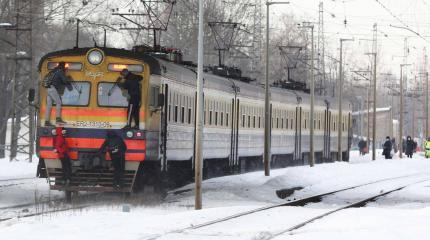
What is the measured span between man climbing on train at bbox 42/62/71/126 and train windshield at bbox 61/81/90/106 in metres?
0.14

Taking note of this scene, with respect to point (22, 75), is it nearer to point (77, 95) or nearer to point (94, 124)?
point (77, 95)

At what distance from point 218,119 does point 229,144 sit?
2.04 metres

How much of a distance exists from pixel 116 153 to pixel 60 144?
4.18 ft

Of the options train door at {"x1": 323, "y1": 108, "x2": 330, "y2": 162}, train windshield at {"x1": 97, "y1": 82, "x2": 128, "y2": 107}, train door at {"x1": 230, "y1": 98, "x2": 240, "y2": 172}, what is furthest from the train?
train door at {"x1": 323, "y1": 108, "x2": 330, "y2": 162}

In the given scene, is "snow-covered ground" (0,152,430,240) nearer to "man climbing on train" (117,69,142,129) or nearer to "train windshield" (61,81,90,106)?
"man climbing on train" (117,69,142,129)

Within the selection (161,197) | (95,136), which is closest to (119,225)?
(95,136)

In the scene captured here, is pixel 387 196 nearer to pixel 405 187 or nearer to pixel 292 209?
pixel 405 187

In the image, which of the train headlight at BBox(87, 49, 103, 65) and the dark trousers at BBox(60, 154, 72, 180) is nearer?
the dark trousers at BBox(60, 154, 72, 180)

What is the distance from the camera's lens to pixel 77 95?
2250cm

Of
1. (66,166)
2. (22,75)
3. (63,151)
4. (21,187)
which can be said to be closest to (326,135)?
(22,75)

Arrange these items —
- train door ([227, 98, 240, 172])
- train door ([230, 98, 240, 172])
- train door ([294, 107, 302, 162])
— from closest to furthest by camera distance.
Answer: train door ([227, 98, 240, 172]), train door ([230, 98, 240, 172]), train door ([294, 107, 302, 162])

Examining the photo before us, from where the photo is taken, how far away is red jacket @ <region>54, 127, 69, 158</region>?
22.0 m

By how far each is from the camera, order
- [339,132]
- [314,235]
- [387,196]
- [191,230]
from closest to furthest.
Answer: [314,235], [191,230], [387,196], [339,132]

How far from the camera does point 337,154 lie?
55375 mm
